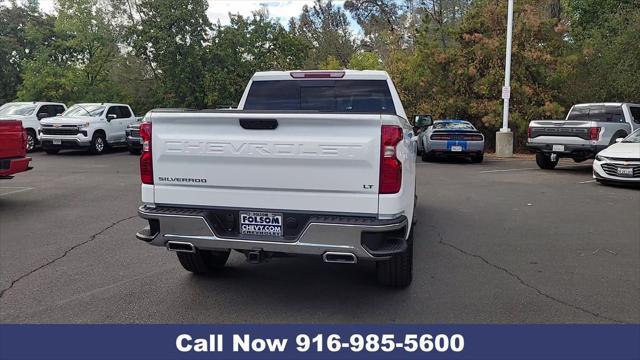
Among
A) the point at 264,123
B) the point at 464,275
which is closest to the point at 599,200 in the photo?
the point at 464,275

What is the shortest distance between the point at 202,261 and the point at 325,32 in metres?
39.3

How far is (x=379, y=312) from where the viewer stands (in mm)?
4379

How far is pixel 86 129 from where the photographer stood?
18859 millimetres

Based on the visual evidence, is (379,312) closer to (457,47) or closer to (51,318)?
(51,318)

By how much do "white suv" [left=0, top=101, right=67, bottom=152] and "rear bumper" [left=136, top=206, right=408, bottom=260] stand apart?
1777 cm

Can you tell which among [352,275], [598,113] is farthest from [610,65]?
[352,275]

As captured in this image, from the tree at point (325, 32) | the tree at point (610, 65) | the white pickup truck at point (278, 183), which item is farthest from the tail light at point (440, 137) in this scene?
the tree at point (325, 32)

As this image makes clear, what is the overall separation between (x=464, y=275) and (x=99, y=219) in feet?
18.2

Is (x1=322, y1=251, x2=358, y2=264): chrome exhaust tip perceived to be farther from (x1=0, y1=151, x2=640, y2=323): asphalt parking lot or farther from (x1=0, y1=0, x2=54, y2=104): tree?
(x1=0, y1=0, x2=54, y2=104): tree

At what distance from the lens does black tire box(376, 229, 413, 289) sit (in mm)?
4715

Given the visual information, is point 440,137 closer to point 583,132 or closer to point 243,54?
point 583,132

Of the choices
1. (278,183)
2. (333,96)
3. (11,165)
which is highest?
(333,96)

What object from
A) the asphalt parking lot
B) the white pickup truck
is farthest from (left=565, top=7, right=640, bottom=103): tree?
the white pickup truck

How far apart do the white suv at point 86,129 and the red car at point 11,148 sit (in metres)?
9.97
